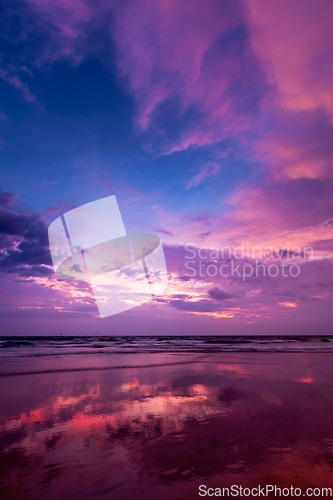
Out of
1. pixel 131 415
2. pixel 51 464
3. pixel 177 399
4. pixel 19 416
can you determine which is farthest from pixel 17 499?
pixel 177 399

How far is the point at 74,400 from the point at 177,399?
2.72m

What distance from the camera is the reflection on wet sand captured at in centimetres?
283

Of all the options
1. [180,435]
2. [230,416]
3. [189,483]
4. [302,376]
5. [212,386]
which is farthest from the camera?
[302,376]

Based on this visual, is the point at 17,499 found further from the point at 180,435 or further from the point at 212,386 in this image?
the point at 212,386

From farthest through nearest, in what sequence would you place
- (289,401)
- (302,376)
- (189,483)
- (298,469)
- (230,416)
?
(302,376) < (289,401) < (230,416) < (298,469) < (189,483)

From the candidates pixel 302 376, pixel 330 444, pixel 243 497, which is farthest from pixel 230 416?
pixel 302 376

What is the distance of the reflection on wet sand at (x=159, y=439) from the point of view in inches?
111

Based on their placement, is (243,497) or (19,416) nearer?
(243,497)

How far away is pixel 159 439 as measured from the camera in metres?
3.91

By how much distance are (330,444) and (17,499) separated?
4.41m

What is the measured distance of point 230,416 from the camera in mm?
4926

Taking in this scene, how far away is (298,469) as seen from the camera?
303cm

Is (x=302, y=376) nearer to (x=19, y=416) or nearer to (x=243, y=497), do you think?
(x=243, y=497)

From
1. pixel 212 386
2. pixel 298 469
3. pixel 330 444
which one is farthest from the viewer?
pixel 212 386
